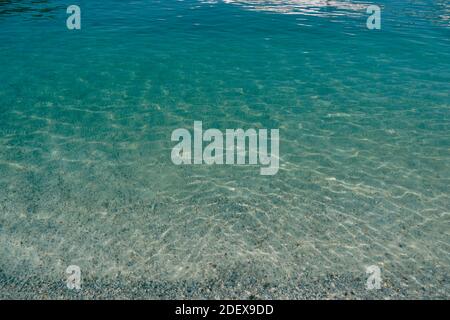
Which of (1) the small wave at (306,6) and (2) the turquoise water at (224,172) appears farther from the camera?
(1) the small wave at (306,6)

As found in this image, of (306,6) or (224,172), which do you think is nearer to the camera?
(224,172)

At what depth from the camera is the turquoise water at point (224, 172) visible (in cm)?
625

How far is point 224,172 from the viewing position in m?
8.86

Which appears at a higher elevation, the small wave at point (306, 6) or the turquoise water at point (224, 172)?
the small wave at point (306, 6)

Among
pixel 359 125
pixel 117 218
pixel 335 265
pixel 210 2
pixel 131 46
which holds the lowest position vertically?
pixel 335 265

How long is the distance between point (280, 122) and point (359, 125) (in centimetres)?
252

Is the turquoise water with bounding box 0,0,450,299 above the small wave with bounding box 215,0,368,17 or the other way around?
the other way around

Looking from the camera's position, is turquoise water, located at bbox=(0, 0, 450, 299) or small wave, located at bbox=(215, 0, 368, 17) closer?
turquoise water, located at bbox=(0, 0, 450, 299)

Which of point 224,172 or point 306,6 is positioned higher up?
point 306,6

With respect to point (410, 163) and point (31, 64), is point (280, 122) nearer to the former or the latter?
point (410, 163)

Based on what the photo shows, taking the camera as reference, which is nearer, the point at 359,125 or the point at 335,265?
the point at 335,265

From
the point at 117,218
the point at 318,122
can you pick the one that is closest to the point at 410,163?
the point at 318,122

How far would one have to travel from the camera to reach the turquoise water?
20.5 ft

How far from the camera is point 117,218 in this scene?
738cm
